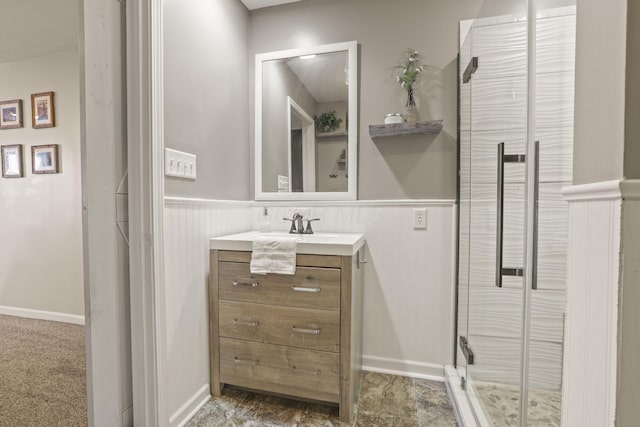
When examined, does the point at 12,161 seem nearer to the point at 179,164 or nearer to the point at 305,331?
the point at 179,164

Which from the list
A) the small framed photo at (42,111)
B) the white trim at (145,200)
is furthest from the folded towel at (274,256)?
the small framed photo at (42,111)

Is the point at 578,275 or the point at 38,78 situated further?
the point at 38,78

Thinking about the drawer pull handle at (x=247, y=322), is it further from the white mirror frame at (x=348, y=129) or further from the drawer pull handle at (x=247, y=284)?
the white mirror frame at (x=348, y=129)

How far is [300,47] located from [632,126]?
190 centimetres

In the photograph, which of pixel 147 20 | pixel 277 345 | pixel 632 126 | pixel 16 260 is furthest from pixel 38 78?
pixel 632 126

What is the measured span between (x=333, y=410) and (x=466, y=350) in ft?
2.49

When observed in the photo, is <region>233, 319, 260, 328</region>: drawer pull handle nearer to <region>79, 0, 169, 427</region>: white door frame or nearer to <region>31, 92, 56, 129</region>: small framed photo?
<region>79, 0, 169, 427</region>: white door frame

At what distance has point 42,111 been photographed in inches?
108

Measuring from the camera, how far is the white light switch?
4.31 feet

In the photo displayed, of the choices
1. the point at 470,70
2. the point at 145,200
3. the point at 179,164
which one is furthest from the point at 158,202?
the point at 470,70

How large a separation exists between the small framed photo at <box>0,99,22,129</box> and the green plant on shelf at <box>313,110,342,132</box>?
2.92m

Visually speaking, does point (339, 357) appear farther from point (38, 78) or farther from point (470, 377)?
point (38, 78)

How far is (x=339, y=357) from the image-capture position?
1393 millimetres

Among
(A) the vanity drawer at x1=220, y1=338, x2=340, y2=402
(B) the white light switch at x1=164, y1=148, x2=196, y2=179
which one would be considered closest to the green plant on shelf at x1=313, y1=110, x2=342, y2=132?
(B) the white light switch at x1=164, y1=148, x2=196, y2=179
